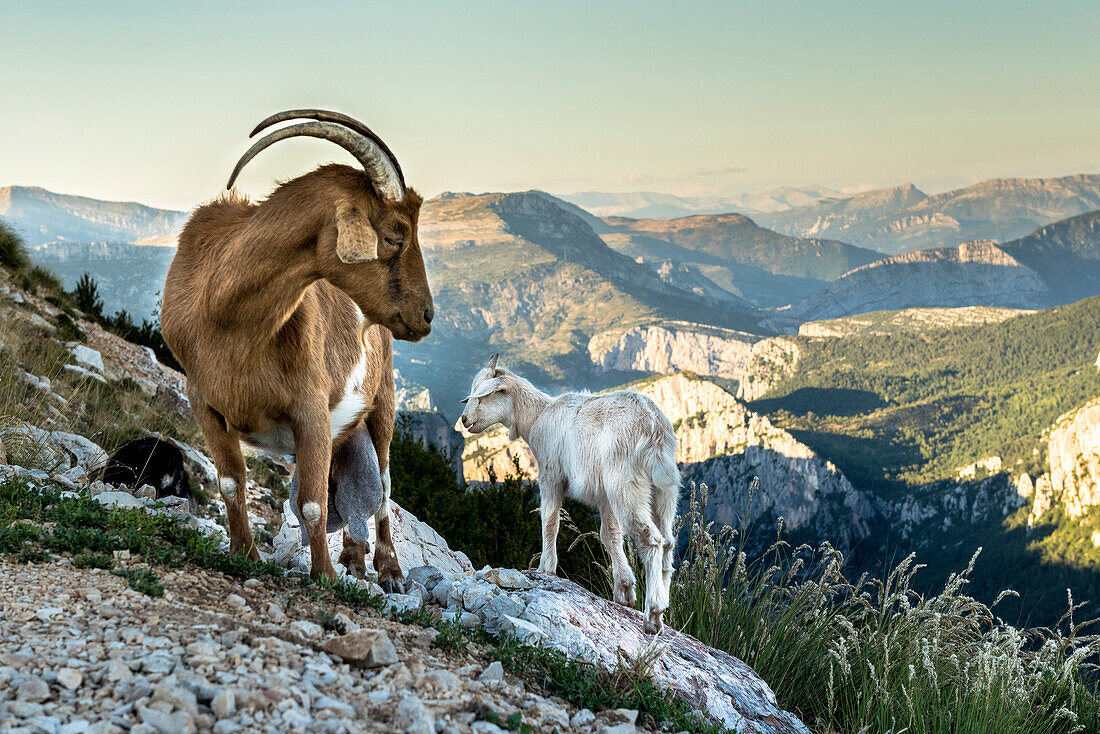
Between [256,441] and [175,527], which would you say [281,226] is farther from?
[175,527]

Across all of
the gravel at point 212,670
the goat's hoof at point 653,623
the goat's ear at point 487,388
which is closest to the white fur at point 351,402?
the gravel at point 212,670

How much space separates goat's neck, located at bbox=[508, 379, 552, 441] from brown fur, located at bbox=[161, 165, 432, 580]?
2823 mm

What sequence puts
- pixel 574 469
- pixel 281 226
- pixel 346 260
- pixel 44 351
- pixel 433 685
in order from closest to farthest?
1. pixel 433 685
2. pixel 346 260
3. pixel 281 226
4. pixel 574 469
5. pixel 44 351

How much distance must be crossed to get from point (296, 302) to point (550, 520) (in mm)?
3857

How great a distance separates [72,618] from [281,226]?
2688 mm

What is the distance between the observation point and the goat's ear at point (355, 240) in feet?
16.5

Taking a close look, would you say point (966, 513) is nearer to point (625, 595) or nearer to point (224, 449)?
point (625, 595)

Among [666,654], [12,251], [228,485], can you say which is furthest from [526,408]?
[12,251]

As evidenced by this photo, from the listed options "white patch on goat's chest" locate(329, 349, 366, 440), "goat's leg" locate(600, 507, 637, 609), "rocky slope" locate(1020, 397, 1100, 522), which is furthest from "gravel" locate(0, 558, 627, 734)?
"rocky slope" locate(1020, 397, 1100, 522)

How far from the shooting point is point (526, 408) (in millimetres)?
9000

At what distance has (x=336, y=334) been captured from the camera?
257 inches

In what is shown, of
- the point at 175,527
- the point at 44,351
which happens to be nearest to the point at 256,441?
the point at 175,527

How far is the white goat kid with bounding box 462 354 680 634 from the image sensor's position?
7316 millimetres

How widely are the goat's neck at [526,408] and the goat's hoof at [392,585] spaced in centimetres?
231
